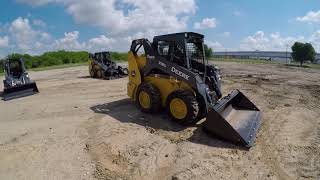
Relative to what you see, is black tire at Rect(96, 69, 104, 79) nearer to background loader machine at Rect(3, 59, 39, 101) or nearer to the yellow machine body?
background loader machine at Rect(3, 59, 39, 101)

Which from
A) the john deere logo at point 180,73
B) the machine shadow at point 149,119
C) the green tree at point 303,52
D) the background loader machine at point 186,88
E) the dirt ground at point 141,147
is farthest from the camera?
the green tree at point 303,52

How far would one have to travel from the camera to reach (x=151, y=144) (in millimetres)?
7418

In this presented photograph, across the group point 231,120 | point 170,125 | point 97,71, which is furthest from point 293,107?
point 97,71

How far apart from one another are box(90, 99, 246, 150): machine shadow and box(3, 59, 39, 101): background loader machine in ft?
16.4

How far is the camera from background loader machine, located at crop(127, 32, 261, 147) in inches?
309

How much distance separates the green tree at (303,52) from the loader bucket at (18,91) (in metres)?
35.3

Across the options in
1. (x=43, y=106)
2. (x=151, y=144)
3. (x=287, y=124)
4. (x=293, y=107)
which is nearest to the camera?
(x=151, y=144)

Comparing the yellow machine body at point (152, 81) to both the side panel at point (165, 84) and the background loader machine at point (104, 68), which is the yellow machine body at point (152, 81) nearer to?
the side panel at point (165, 84)

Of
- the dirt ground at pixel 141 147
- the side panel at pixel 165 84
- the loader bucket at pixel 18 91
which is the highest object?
the side panel at pixel 165 84

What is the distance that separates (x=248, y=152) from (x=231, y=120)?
5.06ft

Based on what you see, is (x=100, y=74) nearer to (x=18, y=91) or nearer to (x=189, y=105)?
(x=18, y=91)

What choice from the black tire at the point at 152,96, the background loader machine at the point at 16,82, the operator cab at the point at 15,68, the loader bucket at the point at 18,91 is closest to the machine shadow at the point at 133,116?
the black tire at the point at 152,96

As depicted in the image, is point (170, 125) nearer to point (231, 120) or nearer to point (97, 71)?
point (231, 120)

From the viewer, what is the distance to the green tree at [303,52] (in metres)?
41.9
